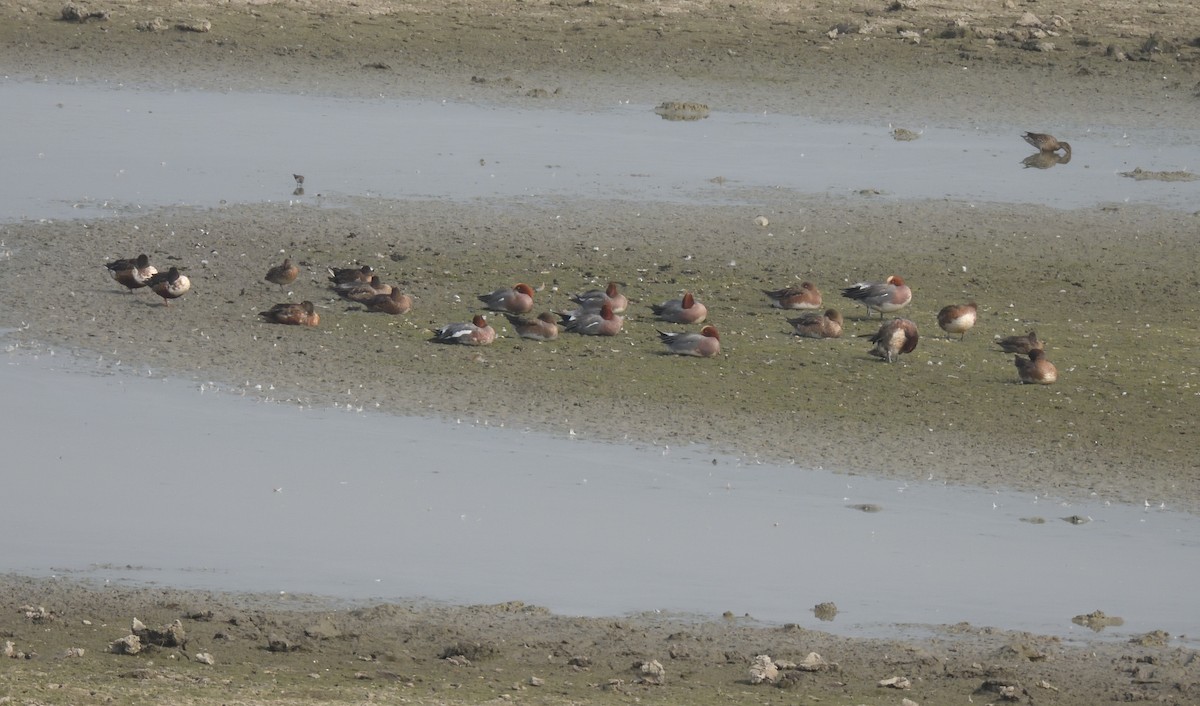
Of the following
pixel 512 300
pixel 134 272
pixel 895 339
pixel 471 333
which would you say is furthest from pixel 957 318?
pixel 134 272

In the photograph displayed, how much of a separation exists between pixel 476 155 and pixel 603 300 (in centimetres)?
668

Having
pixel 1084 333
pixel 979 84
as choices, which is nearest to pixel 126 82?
pixel 979 84

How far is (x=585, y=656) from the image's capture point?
945 cm

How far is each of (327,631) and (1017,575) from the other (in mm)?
3929

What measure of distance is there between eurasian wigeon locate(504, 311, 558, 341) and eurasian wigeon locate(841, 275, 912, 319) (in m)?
2.65

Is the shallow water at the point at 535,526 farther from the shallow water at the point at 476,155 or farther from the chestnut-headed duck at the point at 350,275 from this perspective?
the shallow water at the point at 476,155

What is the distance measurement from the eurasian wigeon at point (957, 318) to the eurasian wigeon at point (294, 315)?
16.6 ft

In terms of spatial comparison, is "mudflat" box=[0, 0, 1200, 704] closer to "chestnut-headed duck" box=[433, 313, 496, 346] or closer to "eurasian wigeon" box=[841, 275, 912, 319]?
"chestnut-headed duck" box=[433, 313, 496, 346]

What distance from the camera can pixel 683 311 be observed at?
16.0 meters

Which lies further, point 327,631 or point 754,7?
point 754,7

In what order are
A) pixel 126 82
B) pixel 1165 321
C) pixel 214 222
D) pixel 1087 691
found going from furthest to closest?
pixel 126 82, pixel 214 222, pixel 1165 321, pixel 1087 691

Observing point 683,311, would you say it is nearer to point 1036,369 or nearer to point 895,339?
point 895,339

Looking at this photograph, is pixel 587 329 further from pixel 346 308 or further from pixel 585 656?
pixel 585 656

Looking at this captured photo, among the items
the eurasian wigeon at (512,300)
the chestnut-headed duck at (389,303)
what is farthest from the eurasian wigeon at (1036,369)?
the chestnut-headed duck at (389,303)
